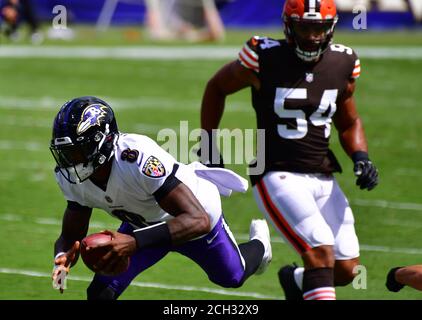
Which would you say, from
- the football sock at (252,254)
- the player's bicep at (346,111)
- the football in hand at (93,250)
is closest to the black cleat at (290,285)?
the football sock at (252,254)

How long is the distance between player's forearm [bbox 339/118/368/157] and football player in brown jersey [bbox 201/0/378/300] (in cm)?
2

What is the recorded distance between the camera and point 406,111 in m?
16.8

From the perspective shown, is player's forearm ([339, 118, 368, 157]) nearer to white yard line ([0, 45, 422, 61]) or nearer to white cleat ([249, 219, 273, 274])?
white cleat ([249, 219, 273, 274])

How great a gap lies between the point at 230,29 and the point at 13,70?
35.2 ft

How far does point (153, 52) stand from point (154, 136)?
33.0 ft

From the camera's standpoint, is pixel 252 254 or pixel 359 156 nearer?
pixel 252 254

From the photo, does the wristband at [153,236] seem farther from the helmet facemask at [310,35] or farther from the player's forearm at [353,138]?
the player's forearm at [353,138]

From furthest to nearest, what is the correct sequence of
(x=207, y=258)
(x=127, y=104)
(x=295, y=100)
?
(x=127, y=104) → (x=295, y=100) → (x=207, y=258)

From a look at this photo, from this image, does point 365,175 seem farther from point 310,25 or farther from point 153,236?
point 153,236

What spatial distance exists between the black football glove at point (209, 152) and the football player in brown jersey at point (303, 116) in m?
0.02

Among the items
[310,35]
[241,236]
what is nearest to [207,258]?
[310,35]

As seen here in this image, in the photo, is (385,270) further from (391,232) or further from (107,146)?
(107,146)

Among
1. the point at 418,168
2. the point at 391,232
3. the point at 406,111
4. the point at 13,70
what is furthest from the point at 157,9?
the point at 391,232

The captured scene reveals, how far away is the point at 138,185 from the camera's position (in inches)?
230
